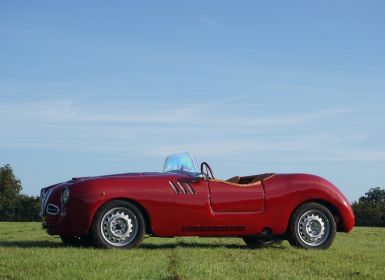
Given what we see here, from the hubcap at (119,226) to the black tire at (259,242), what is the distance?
210 cm

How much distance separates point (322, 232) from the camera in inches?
378

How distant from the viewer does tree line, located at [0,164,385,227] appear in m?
54.0

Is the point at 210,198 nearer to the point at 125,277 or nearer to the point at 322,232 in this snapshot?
the point at 322,232

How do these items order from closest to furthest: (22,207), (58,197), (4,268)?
(4,268)
(58,197)
(22,207)

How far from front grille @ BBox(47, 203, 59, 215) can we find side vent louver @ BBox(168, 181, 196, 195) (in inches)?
62.3

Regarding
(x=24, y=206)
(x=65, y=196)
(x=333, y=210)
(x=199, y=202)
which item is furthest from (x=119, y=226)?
(x=24, y=206)

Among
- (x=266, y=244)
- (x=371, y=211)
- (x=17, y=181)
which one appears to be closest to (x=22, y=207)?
(x=17, y=181)

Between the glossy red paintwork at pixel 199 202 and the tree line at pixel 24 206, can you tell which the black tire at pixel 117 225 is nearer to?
the glossy red paintwork at pixel 199 202

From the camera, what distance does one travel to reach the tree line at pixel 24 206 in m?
54.0

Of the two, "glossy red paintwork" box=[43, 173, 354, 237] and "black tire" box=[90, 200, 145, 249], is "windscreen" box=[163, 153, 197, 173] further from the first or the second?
"black tire" box=[90, 200, 145, 249]

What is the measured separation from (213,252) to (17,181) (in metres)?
84.1

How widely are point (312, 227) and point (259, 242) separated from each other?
1.18m

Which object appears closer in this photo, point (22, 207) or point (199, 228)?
point (199, 228)

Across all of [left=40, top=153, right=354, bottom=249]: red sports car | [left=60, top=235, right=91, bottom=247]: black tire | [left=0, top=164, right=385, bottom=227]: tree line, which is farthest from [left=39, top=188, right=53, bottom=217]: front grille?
[left=0, top=164, right=385, bottom=227]: tree line
